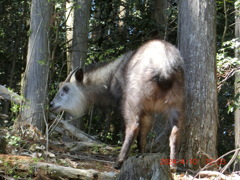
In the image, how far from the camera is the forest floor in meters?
4.46

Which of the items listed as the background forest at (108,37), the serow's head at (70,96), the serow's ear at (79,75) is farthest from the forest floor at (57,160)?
the background forest at (108,37)

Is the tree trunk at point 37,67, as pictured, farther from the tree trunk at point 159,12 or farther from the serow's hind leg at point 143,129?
the tree trunk at point 159,12

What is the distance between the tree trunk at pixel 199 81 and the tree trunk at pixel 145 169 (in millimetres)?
1567

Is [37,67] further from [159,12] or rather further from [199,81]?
[159,12]

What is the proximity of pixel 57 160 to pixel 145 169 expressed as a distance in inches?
70.8

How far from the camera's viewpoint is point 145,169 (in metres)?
3.90

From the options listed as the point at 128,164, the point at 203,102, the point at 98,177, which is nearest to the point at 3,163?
the point at 98,177

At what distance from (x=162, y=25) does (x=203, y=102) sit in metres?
4.47

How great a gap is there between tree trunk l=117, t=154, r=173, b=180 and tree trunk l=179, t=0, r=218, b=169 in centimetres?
157

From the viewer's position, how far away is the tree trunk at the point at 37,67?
20.7 ft

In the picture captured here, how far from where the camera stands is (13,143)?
518cm

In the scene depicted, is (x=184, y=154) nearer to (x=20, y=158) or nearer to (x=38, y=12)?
(x=20, y=158)

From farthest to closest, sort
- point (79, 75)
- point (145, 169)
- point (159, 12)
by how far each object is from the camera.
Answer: point (159, 12) < point (79, 75) < point (145, 169)

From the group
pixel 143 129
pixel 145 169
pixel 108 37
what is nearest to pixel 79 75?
pixel 143 129
